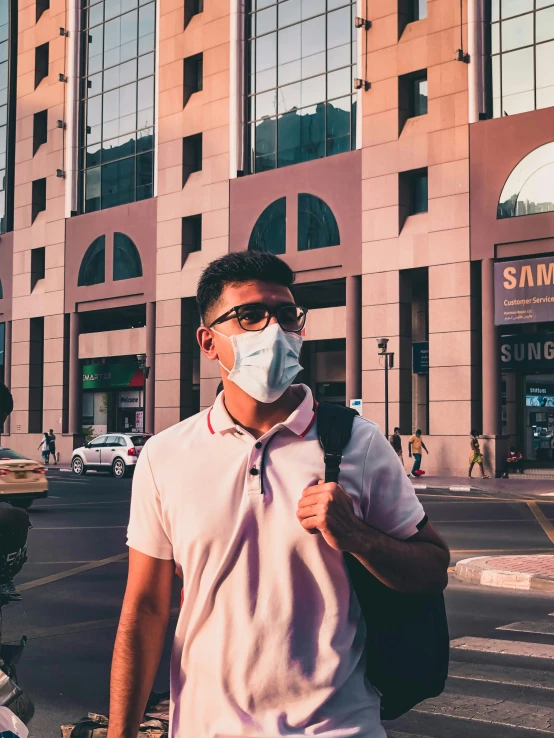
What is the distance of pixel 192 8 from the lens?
46.7 metres

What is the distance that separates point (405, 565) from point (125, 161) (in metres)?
48.1

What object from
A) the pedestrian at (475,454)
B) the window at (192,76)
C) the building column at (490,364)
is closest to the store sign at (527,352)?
the building column at (490,364)

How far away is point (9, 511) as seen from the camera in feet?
16.0

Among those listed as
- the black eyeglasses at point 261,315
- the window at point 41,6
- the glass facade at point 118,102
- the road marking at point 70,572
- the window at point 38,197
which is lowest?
the road marking at point 70,572

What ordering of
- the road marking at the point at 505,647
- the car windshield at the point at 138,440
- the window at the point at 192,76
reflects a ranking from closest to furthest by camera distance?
the road marking at the point at 505,647 < the car windshield at the point at 138,440 < the window at the point at 192,76

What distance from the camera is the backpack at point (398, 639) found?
104 inches

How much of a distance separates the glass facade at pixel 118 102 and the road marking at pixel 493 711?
142 feet

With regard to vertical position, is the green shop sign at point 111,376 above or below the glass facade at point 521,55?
below

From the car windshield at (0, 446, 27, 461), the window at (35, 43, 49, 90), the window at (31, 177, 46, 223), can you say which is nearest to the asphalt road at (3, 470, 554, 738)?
the car windshield at (0, 446, 27, 461)

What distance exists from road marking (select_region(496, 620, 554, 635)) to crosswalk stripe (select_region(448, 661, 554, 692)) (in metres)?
1.67

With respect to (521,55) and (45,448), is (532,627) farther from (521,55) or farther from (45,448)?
(45,448)

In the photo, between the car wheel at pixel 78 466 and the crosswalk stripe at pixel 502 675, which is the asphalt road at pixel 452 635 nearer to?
the crosswalk stripe at pixel 502 675

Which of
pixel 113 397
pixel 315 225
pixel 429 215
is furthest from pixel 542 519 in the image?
pixel 113 397

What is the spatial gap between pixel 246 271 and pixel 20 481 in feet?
67.9
